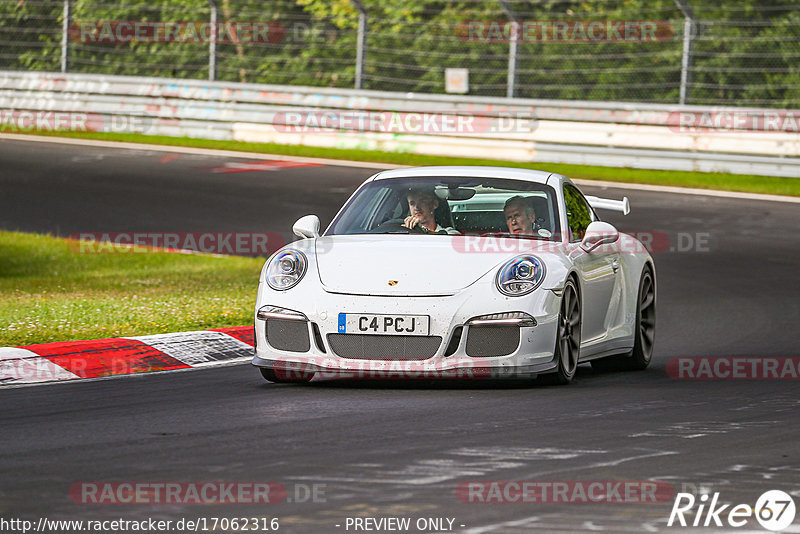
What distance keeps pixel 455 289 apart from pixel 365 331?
0.52 meters

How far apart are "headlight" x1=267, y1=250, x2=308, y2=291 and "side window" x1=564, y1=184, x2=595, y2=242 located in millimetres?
1677

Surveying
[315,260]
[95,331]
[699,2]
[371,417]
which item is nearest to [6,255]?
[95,331]

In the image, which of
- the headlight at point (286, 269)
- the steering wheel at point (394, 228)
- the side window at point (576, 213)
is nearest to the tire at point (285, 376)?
Result: the headlight at point (286, 269)

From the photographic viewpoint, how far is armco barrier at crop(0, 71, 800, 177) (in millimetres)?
22625

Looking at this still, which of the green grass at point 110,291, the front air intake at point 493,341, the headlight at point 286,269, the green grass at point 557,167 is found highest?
the headlight at point 286,269

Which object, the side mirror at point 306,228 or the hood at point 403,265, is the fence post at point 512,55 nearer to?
the side mirror at point 306,228

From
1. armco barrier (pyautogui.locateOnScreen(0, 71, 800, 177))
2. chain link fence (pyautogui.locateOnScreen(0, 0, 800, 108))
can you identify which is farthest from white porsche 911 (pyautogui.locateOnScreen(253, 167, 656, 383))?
chain link fence (pyautogui.locateOnScreen(0, 0, 800, 108))

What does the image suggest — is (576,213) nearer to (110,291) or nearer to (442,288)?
(442,288)

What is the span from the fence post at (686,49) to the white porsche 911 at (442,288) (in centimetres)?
1392

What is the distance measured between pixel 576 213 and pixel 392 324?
6.94 ft

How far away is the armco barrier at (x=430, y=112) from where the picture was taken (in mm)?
22625

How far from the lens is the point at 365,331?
8.23 metres

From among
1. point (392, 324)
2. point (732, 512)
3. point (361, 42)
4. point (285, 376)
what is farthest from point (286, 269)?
point (361, 42)

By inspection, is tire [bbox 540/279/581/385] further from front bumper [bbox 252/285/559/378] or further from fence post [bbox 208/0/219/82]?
fence post [bbox 208/0/219/82]
